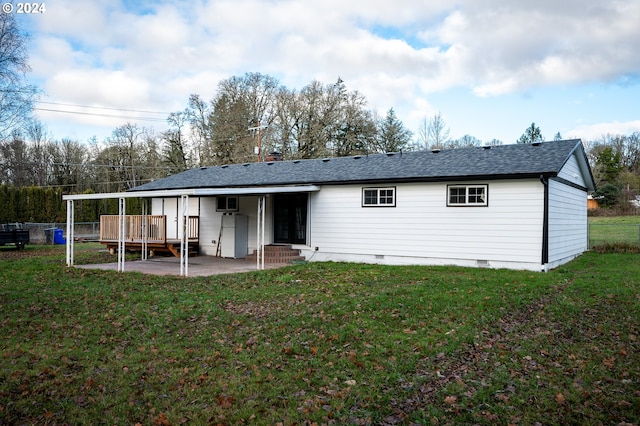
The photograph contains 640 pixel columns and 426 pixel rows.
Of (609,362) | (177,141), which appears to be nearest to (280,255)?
(609,362)

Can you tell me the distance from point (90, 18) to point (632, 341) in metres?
17.4

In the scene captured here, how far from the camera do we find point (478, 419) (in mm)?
3646

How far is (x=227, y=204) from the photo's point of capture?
1666 centimetres

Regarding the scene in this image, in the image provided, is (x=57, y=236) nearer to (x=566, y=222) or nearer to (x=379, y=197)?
(x=379, y=197)

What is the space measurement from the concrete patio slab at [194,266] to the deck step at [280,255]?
1.89ft

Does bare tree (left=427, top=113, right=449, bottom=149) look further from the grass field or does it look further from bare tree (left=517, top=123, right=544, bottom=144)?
the grass field

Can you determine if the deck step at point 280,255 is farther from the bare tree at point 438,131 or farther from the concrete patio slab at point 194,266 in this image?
the bare tree at point 438,131

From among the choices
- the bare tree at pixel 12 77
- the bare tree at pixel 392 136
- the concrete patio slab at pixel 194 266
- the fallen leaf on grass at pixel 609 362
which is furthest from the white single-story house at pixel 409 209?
the bare tree at pixel 392 136

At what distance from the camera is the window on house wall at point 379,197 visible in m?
13.6

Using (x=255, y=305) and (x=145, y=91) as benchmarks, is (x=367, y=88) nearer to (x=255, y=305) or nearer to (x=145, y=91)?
(x=145, y=91)

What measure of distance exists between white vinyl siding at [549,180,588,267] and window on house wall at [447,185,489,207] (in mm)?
1753

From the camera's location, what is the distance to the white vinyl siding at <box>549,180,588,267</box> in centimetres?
1219

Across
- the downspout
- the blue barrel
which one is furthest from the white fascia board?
the blue barrel

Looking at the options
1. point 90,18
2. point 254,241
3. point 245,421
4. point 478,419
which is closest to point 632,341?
point 478,419
